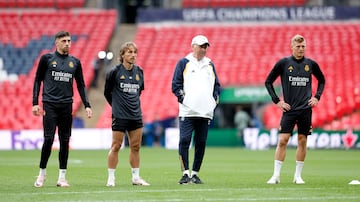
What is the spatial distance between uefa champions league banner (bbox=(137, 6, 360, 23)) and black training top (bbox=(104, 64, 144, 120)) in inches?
1180

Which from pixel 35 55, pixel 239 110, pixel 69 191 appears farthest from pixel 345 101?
pixel 69 191

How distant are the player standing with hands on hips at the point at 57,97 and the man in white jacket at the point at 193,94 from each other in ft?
4.93

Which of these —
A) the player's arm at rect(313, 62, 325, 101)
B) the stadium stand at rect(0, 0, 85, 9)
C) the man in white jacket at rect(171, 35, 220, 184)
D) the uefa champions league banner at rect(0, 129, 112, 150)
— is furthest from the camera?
the stadium stand at rect(0, 0, 85, 9)

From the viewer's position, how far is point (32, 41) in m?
44.6

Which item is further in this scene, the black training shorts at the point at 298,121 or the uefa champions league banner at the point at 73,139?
the uefa champions league banner at the point at 73,139

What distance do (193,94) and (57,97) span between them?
2141 mm

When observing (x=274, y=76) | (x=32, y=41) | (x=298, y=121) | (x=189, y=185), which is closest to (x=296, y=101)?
(x=298, y=121)

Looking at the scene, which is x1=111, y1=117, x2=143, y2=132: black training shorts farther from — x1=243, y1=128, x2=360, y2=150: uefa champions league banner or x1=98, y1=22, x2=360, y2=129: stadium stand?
x1=98, y1=22, x2=360, y2=129: stadium stand

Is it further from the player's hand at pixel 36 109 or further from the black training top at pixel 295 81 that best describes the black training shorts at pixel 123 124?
the black training top at pixel 295 81

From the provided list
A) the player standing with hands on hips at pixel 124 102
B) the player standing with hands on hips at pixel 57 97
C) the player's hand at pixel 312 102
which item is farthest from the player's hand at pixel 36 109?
the player's hand at pixel 312 102

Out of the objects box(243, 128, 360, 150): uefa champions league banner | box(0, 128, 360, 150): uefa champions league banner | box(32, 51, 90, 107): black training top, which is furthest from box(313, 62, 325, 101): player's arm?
box(0, 128, 360, 150): uefa champions league banner

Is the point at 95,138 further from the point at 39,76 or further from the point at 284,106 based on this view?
the point at 284,106

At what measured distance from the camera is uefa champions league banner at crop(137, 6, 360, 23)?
143ft

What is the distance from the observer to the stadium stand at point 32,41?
40.7 metres
